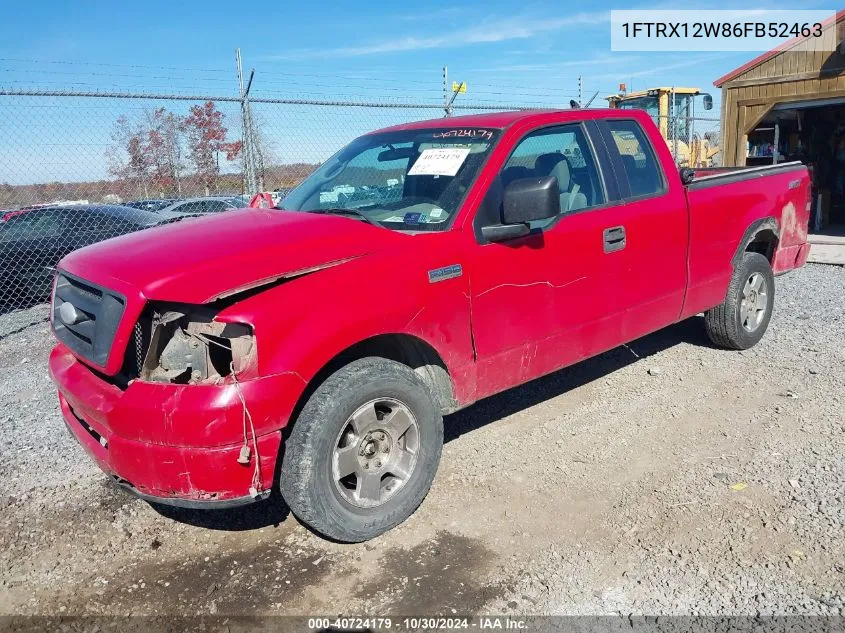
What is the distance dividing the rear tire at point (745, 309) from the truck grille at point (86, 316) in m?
4.46

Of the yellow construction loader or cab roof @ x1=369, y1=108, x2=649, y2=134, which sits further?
the yellow construction loader

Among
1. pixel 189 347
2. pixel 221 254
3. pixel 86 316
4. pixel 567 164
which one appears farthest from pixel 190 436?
pixel 567 164

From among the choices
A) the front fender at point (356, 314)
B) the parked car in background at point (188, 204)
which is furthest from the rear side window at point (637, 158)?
the parked car in background at point (188, 204)

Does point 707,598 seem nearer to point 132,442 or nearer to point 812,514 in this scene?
point 812,514

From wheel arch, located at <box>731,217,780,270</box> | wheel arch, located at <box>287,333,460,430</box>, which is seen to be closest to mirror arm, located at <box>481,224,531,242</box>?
wheel arch, located at <box>287,333,460,430</box>

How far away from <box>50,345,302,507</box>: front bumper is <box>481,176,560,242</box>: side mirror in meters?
1.37

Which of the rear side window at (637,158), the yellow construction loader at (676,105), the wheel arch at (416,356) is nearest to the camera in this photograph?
the wheel arch at (416,356)

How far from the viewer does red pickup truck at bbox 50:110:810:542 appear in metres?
2.82

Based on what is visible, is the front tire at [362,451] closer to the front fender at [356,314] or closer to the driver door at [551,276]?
the front fender at [356,314]

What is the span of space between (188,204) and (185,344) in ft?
29.6

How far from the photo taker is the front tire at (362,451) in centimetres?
296

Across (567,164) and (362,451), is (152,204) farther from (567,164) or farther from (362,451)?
Result: (362,451)

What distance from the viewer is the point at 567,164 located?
4.34m

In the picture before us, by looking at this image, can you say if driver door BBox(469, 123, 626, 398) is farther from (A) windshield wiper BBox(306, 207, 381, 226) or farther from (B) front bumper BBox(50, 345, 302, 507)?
(B) front bumper BBox(50, 345, 302, 507)
